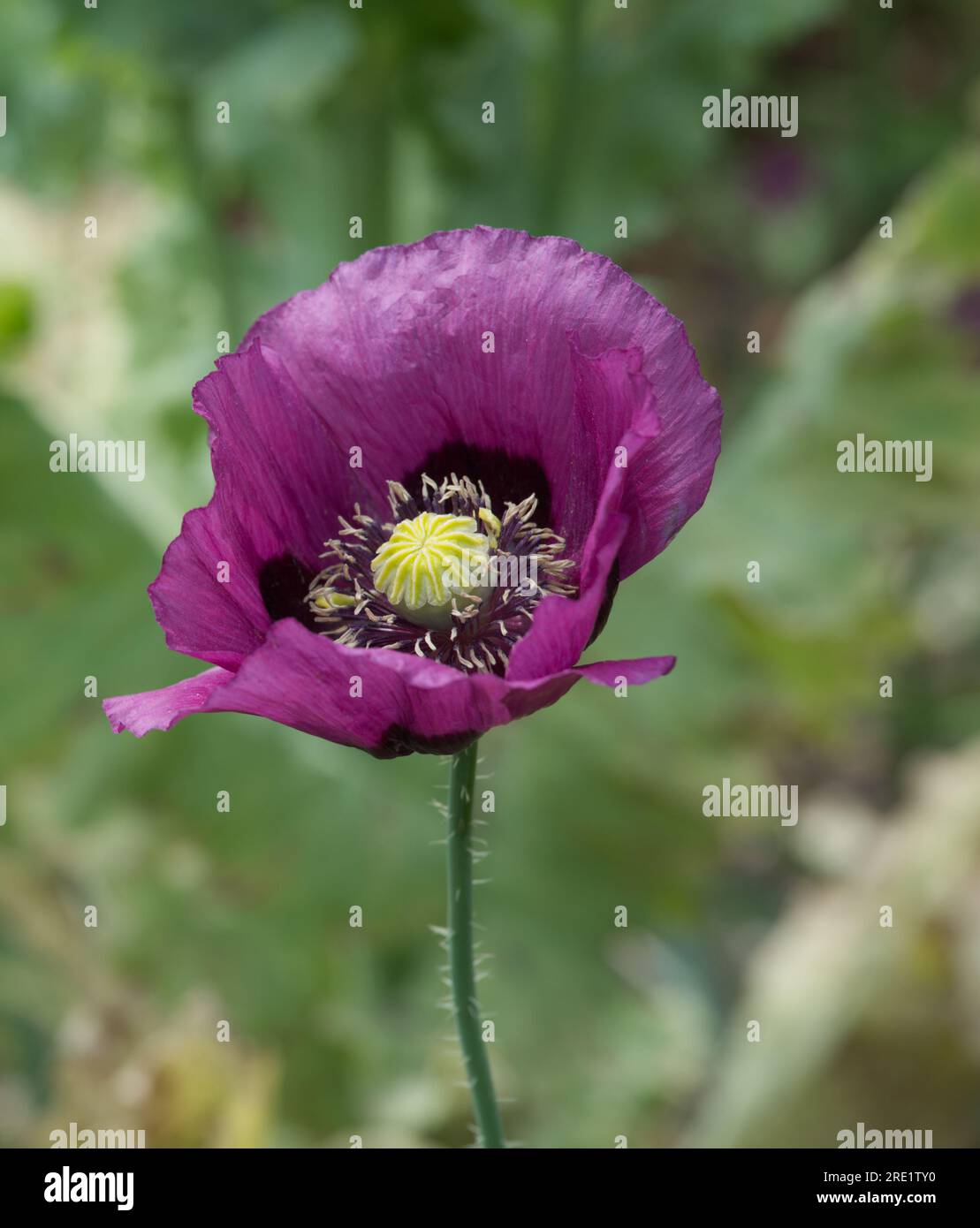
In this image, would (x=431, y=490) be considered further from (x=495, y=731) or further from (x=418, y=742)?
(x=495, y=731)

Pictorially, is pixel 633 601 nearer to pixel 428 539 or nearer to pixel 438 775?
pixel 438 775

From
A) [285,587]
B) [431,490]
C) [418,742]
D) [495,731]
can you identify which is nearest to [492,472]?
[431,490]

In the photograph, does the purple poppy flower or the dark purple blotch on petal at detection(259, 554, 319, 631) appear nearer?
the purple poppy flower

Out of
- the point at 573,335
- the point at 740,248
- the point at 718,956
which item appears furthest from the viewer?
the point at 740,248

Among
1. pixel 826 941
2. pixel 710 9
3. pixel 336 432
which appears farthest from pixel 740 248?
pixel 336 432

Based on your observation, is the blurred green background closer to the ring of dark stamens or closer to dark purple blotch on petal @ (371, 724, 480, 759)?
the ring of dark stamens

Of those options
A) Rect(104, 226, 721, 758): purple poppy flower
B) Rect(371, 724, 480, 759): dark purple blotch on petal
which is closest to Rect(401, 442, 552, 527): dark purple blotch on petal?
Rect(104, 226, 721, 758): purple poppy flower
